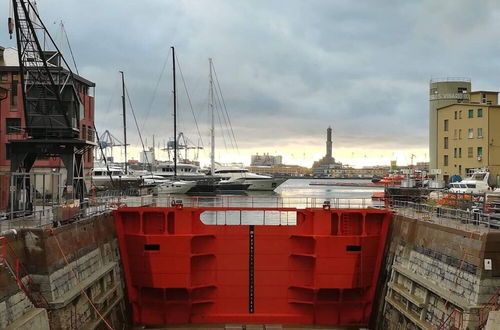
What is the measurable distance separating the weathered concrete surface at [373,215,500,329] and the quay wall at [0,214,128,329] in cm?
1289

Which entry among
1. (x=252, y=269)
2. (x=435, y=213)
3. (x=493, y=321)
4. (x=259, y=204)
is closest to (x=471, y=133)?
(x=259, y=204)

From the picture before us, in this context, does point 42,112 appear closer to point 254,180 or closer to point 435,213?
point 435,213

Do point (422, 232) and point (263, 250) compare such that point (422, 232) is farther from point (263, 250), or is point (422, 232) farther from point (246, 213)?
point (246, 213)

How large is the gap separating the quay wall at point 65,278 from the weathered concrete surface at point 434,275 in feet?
42.3

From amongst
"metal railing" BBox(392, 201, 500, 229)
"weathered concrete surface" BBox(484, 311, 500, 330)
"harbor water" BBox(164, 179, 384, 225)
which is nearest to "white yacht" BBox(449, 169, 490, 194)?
"harbor water" BBox(164, 179, 384, 225)

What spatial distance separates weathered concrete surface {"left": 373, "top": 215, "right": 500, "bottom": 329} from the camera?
53.8 ft

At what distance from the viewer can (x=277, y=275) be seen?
26.9m

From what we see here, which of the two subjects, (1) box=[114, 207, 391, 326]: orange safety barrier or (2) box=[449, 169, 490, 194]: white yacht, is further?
(2) box=[449, 169, 490, 194]: white yacht

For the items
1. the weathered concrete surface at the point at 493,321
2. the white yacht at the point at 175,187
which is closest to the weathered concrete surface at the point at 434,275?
the weathered concrete surface at the point at 493,321

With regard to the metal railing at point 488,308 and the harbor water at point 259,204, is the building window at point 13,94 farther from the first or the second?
the metal railing at point 488,308

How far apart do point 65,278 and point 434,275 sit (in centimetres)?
1404

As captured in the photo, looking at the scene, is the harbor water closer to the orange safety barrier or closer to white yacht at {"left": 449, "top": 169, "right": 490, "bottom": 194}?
the orange safety barrier

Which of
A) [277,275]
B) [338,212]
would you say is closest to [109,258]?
[277,275]

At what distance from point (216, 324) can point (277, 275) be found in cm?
410
